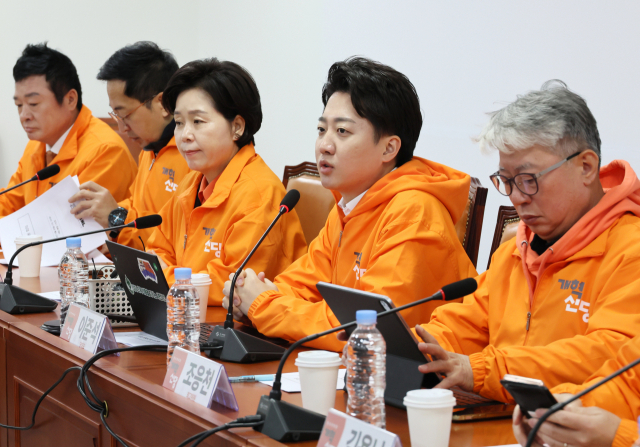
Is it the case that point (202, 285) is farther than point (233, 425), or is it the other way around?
point (202, 285)

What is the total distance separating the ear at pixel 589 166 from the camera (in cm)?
133

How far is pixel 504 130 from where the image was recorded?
135 centimetres

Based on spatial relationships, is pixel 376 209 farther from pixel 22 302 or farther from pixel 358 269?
pixel 22 302

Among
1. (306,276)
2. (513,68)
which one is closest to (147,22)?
(513,68)

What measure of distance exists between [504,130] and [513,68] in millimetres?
1362

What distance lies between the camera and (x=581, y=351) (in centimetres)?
120

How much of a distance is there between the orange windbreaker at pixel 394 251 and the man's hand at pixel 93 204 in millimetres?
1049

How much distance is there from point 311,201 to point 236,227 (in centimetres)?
39

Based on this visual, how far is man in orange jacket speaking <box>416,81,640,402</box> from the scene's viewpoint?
121 cm

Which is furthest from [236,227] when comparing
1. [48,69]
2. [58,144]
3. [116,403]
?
[48,69]

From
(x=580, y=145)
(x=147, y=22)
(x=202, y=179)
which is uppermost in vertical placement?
(x=147, y=22)

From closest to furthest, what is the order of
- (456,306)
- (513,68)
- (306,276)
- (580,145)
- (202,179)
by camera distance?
(580,145) < (456,306) < (306,276) < (202,179) < (513,68)

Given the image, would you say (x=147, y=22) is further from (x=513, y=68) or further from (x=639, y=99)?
(x=639, y=99)

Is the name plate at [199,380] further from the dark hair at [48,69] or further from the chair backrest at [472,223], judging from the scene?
the dark hair at [48,69]
